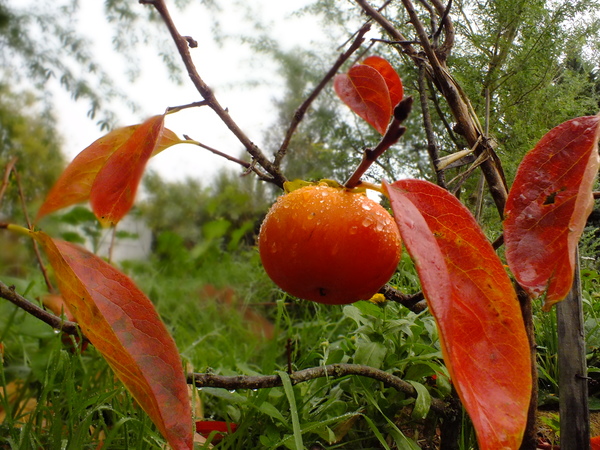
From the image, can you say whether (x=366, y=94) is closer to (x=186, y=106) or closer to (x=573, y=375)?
(x=186, y=106)

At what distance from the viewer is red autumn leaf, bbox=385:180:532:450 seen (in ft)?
0.70

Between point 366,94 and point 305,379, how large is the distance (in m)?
0.30

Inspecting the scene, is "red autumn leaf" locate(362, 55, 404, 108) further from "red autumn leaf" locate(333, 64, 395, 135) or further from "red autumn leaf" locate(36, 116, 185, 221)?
"red autumn leaf" locate(36, 116, 185, 221)

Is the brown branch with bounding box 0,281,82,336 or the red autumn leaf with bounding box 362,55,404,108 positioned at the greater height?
the red autumn leaf with bounding box 362,55,404,108

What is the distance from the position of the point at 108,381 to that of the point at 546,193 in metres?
0.62

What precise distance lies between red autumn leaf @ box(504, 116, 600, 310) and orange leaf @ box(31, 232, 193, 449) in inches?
8.3

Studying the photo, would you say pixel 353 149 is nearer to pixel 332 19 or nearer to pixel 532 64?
pixel 332 19

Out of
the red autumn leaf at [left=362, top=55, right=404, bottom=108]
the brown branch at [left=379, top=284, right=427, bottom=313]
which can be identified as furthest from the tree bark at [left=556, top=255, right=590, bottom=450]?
the red autumn leaf at [left=362, top=55, right=404, bottom=108]

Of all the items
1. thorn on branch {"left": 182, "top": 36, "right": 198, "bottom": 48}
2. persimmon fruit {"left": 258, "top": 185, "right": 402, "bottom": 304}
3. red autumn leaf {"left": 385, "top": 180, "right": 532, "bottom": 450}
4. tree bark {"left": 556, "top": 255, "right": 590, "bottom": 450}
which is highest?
thorn on branch {"left": 182, "top": 36, "right": 198, "bottom": 48}

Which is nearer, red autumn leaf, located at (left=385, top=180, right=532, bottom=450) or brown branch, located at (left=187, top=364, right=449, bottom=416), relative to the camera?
red autumn leaf, located at (left=385, top=180, right=532, bottom=450)

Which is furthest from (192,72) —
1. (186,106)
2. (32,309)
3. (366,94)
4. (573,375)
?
(573,375)

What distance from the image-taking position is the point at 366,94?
400 millimetres

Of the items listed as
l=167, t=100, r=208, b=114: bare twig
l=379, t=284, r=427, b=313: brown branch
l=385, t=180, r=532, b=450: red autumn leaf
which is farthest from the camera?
l=379, t=284, r=427, b=313: brown branch

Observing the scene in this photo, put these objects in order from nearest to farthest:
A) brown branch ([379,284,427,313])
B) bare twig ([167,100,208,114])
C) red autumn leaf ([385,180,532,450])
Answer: red autumn leaf ([385,180,532,450]), bare twig ([167,100,208,114]), brown branch ([379,284,427,313])
